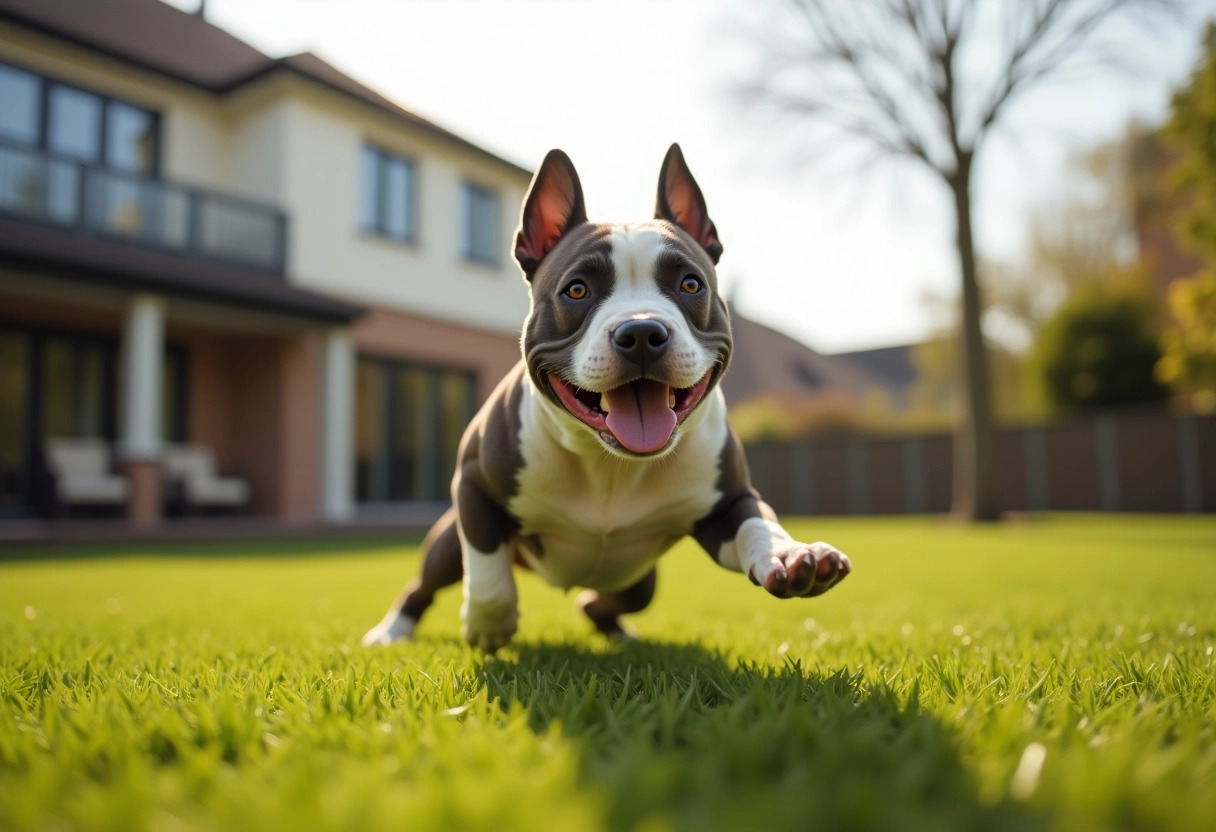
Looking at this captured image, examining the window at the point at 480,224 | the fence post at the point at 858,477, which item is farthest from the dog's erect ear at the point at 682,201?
the fence post at the point at 858,477

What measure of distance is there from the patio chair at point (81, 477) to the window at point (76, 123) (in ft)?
14.6

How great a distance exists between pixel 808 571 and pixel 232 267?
14.5 meters

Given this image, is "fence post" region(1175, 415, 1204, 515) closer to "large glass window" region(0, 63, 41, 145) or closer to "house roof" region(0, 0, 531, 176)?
"house roof" region(0, 0, 531, 176)

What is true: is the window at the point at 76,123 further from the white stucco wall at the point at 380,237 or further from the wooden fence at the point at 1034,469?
the wooden fence at the point at 1034,469

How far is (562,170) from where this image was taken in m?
2.93

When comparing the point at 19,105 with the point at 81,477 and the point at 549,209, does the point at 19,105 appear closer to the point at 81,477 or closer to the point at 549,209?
the point at 81,477

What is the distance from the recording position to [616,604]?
3.51 m

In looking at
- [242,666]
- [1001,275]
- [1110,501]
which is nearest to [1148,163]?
[1001,275]

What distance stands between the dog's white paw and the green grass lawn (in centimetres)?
8

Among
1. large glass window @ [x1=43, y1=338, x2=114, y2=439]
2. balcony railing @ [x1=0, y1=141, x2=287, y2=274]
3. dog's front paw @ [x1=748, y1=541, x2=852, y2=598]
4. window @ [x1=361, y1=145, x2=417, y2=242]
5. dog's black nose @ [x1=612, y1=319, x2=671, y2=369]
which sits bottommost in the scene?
dog's front paw @ [x1=748, y1=541, x2=852, y2=598]

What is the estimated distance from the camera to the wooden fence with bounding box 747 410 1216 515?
1902 cm

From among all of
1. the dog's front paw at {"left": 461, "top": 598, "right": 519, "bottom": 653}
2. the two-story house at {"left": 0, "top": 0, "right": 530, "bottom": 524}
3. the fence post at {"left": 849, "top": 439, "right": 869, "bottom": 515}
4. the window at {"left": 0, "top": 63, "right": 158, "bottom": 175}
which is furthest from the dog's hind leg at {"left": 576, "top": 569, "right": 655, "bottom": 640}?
the fence post at {"left": 849, "top": 439, "right": 869, "bottom": 515}

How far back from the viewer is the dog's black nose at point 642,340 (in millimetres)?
2258

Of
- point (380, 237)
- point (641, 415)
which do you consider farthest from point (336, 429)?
point (641, 415)
